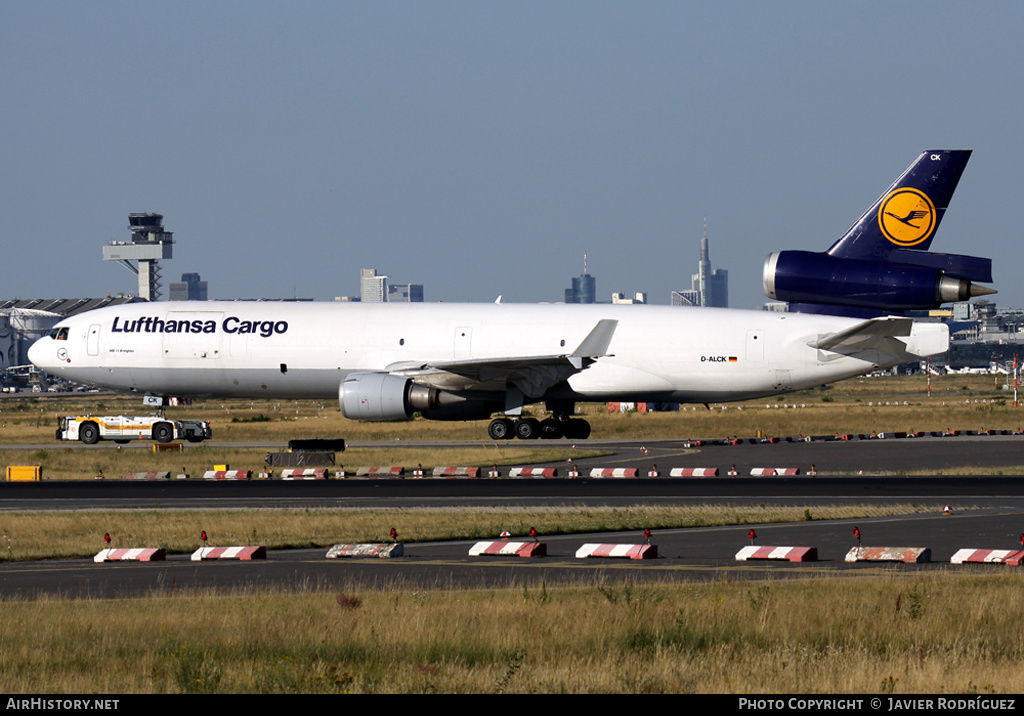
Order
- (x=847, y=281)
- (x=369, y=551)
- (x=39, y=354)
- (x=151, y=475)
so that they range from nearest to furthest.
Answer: (x=369, y=551)
(x=151, y=475)
(x=847, y=281)
(x=39, y=354)

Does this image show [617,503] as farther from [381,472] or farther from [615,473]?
[381,472]

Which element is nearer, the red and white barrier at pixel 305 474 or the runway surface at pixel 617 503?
the runway surface at pixel 617 503

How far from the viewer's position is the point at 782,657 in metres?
10.7

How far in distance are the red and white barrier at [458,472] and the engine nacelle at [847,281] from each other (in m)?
14.3

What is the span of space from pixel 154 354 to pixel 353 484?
16.0 meters

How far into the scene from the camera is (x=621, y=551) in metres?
19.0

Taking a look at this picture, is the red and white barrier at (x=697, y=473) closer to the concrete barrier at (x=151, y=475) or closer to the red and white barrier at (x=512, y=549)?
the red and white barrier at (x=512, y=549)

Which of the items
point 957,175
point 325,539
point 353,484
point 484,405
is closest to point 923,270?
point 957,175

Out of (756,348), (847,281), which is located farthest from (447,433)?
(847,281)

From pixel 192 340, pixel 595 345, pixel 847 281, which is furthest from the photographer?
pixel 192 340

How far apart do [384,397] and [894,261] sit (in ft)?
60.1

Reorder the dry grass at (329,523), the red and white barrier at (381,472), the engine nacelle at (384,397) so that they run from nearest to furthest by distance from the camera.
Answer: the dry grass at (329,523) < the red and white barrier at (381,472) < the engine nacelle at (384,397)

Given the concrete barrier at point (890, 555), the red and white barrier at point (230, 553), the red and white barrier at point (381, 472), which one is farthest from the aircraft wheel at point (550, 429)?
the concrete barrier at point (890, 555)

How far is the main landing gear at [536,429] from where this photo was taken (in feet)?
145
